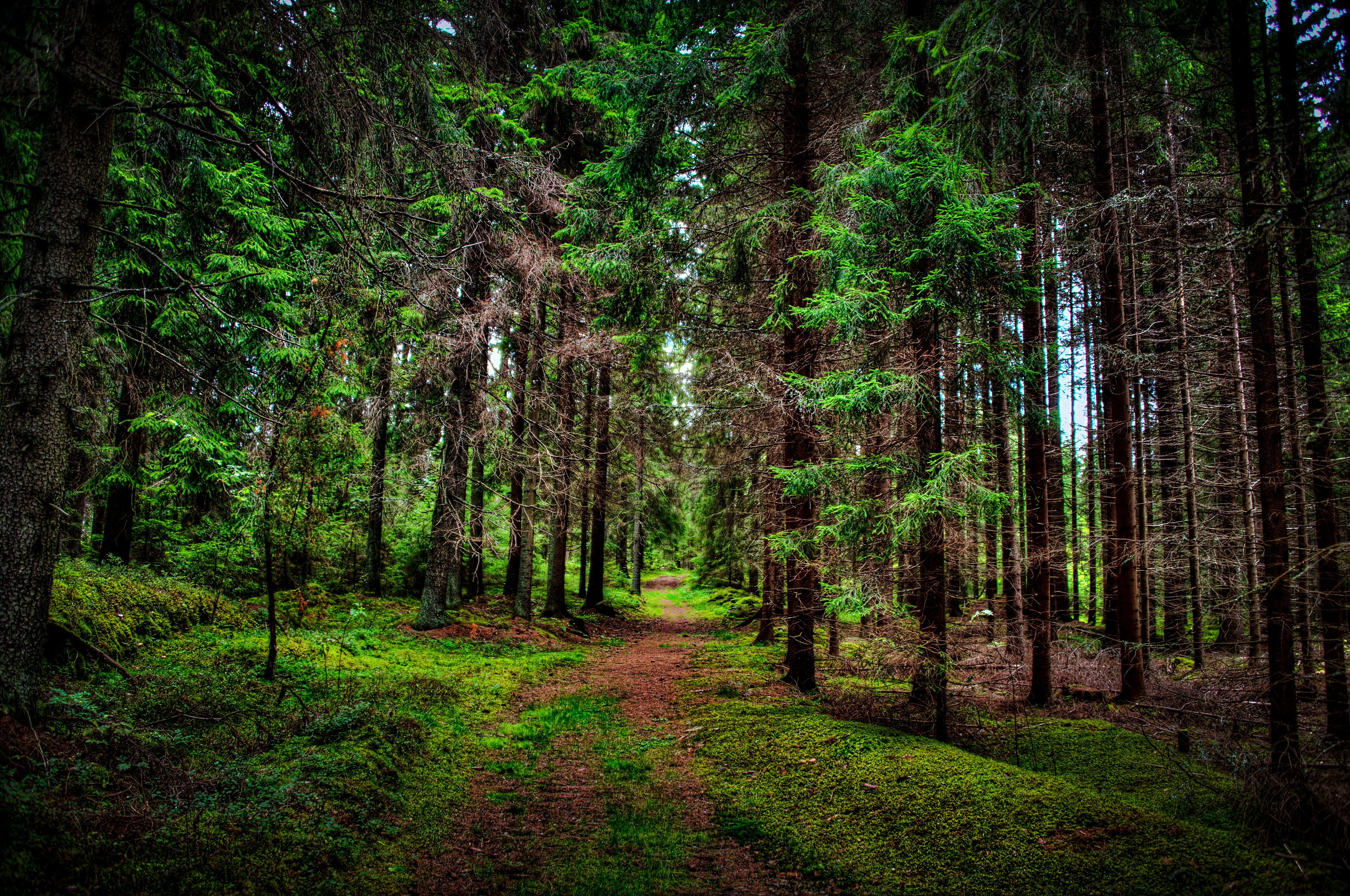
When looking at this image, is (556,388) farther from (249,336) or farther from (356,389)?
(249,336)

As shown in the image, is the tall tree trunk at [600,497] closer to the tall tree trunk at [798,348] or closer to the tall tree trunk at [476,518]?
the tall tree trunk at [476,518]

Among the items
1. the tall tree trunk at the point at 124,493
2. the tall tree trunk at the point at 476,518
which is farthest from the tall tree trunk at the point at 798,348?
the tall tree trunk at the point at 124,493

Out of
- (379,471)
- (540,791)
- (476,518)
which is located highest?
(379,471)

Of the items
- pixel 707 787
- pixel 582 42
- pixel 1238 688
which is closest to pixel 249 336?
pixel 707 787

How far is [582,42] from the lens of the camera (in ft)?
44.0

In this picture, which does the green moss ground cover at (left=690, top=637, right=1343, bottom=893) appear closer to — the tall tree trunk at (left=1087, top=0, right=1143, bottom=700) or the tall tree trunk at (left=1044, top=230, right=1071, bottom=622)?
the tall tree trunk at (left=1087, top=0, right=1143, bottom=700)

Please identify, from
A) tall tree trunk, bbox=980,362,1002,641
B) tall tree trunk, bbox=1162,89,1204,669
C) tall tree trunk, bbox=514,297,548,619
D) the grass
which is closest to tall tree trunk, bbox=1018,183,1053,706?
tall tree trunk, bbox=980,362,1002,641

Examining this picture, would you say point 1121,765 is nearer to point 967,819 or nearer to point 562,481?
point 967,819

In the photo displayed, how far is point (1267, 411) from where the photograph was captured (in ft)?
14.1

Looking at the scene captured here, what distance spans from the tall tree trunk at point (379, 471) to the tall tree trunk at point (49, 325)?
406 centimetres

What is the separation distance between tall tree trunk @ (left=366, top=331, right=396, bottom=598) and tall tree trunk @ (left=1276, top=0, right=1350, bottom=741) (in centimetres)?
1048

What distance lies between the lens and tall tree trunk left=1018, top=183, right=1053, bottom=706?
27.0ft

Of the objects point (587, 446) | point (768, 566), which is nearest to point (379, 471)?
point (587, 446)

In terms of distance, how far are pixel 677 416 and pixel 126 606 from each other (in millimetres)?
10177
